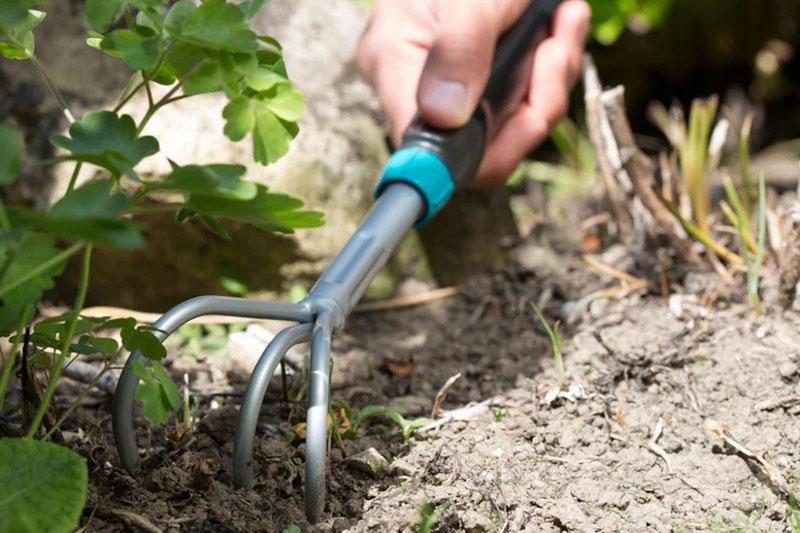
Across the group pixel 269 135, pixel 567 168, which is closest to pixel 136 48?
pixel 269 135

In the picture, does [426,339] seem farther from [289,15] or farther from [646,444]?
[289,15]

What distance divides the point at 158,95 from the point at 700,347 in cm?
113

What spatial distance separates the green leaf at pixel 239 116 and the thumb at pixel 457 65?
0.61m

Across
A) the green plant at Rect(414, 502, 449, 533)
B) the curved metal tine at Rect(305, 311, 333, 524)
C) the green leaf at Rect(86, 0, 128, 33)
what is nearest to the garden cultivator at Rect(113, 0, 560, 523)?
the curved metal tine at Rect(305, 311, 333, 524)

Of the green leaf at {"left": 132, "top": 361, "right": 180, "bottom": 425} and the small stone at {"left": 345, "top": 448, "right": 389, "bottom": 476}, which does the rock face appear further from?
the green leaf at {"left": 132, "top": 361, "right": 180, "bottom": 425}

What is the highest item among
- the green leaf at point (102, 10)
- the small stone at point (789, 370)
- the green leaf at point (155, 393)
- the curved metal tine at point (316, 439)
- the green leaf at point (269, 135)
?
the green leaf at point (102, 10)

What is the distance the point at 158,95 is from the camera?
1.95m

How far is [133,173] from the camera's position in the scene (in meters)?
0.88

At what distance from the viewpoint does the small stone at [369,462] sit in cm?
122

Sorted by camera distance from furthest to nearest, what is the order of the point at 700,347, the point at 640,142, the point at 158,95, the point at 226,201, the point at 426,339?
the point at 640,142 → the point at 158,95 → the point at 426,339 → the point at 700,347 → the point at 226,201

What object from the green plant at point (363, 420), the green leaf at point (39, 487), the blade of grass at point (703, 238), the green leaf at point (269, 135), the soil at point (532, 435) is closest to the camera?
the green leaf at point (39, 487)

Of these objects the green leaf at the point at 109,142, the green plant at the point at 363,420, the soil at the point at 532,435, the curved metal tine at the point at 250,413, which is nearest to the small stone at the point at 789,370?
the soil at the point at 532,435

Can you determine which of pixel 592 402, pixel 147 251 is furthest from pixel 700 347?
pixel 147 251

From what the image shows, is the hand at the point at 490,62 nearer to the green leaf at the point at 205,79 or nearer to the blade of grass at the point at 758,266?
the blade of grass at the point at 758,266
